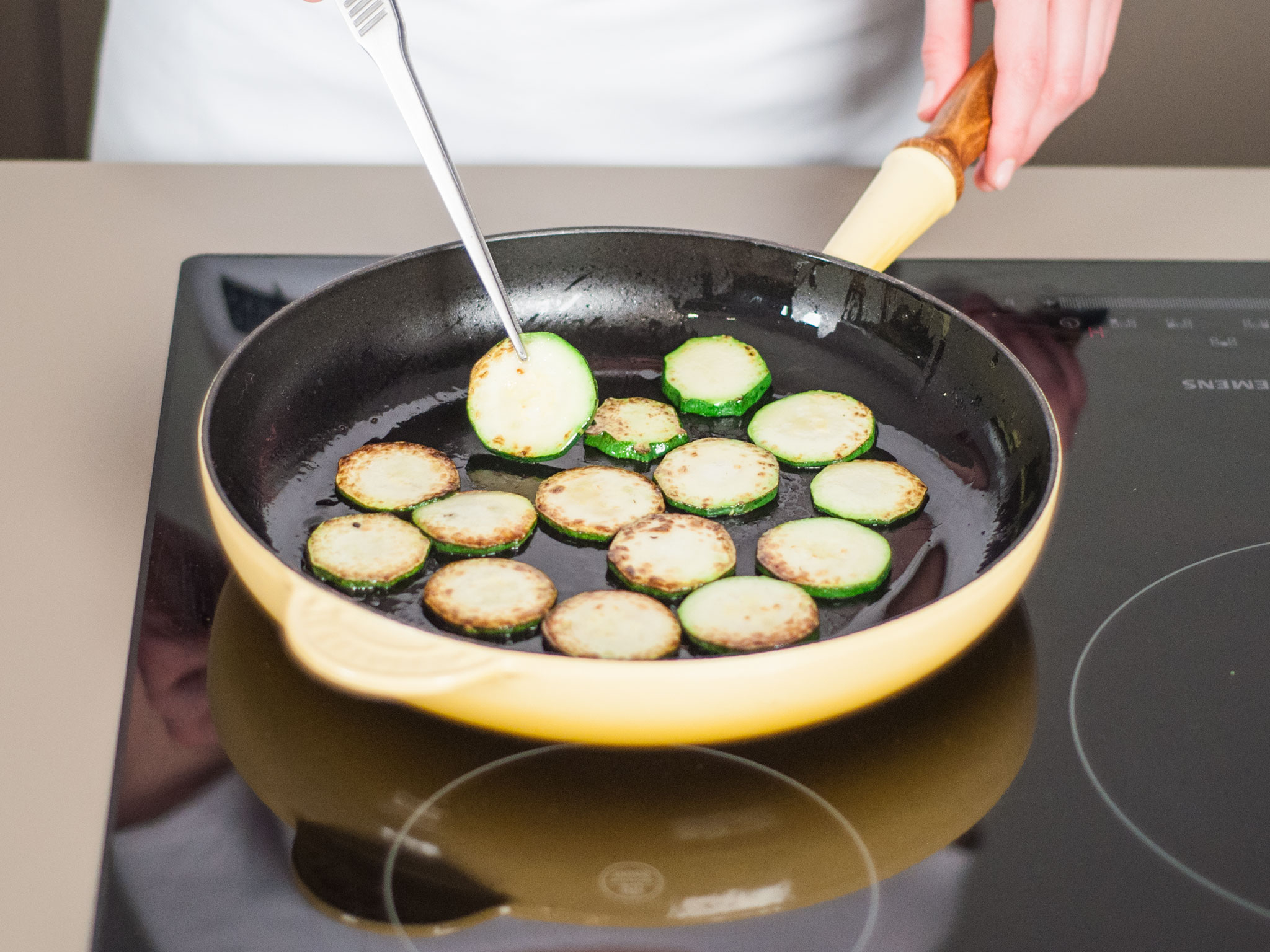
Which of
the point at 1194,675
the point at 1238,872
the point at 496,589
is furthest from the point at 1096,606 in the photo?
the point at 496,589

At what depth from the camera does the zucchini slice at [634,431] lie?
96cm

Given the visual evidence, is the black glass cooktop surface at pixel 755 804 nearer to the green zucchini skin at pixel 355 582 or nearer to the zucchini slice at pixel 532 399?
the green zucchini skin at pixel 355 582

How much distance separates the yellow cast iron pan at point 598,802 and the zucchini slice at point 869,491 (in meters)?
0.17

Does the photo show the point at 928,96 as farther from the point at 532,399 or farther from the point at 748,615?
the point at 748,615

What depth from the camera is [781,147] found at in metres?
1.55

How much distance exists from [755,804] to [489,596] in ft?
0.73

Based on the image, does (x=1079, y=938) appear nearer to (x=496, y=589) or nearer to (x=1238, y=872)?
(x=1238, y=872)

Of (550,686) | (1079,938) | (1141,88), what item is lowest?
(1079,938)

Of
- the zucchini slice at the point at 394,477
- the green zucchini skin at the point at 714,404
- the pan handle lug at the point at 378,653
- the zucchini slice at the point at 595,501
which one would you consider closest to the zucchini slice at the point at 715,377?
the green zucchini skin at the point at 714,404

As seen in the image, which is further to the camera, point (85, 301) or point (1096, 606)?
point (85, 301)

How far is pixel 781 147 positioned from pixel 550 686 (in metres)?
1.14

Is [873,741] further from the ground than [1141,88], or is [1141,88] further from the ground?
[1141,88]

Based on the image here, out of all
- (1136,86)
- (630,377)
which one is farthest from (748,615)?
(1136,86)

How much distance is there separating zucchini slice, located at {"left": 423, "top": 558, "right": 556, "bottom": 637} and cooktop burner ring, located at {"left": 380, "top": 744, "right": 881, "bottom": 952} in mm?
89
